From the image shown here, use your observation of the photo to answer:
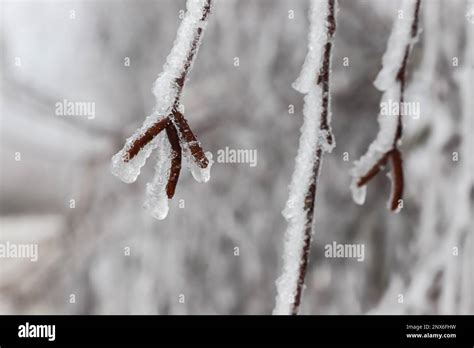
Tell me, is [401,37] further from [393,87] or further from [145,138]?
[145,138]

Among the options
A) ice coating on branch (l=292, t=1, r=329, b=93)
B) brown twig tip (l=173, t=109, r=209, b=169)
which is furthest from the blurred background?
brown twig tip (l=173, t=109, r=209, b=169)

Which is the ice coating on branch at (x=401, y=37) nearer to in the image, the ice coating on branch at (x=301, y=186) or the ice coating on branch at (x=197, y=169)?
the ice coating on branch at (x=301, y=186)

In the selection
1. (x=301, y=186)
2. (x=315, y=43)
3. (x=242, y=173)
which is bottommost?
(x=301, y=186)

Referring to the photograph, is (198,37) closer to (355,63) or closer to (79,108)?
(355,63)

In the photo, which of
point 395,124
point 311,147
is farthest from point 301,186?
point 395,124

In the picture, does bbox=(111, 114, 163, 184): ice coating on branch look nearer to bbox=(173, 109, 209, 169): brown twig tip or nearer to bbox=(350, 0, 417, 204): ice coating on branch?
bbox=(173, 109, 209, 169): brown twig tip

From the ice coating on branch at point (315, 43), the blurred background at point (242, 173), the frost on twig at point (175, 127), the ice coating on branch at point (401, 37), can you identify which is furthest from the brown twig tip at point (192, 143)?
the blurred background at point (242, 173)
